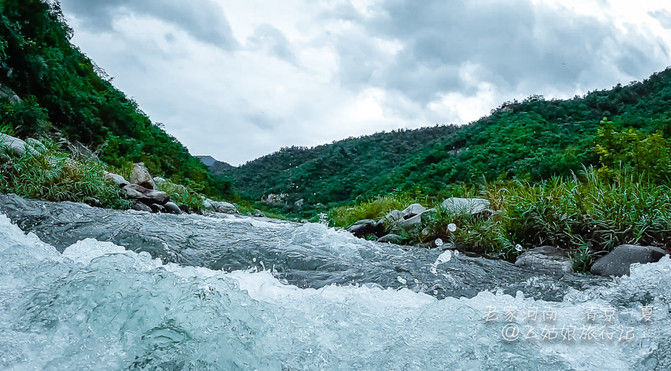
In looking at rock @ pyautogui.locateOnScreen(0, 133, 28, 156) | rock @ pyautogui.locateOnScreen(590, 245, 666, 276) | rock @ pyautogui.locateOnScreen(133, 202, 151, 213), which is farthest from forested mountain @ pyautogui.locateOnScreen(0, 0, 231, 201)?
rock @ pyautogui.locateOnScreen(590, 245, 666, 276)

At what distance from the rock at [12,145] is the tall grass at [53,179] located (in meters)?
0.07

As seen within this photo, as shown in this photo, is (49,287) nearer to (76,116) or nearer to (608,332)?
(608,332)

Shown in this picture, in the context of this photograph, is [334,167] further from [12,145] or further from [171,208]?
[12,145]

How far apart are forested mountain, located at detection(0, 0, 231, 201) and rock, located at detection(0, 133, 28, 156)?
0.67m

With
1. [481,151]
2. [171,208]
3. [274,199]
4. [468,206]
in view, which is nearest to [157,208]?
[171,208]

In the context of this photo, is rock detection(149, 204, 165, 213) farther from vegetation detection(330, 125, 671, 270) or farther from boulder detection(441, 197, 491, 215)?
boulder detection(441, 197, 491, 215)

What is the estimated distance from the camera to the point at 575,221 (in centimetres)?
373

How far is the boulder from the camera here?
15.9ft

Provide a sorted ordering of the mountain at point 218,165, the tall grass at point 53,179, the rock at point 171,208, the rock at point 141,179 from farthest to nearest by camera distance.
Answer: the mountain at point 218,165 → the rock at point 141,179 → the rock at point 171,208 → the tall grass at point 53,179

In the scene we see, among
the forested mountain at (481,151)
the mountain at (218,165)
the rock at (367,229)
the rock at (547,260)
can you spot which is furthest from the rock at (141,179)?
the mountain at (218,165)

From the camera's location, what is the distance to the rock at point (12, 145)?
17.4ft

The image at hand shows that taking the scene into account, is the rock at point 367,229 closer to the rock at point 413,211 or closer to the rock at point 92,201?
the rock at point 413,211

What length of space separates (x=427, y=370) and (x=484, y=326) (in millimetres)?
418

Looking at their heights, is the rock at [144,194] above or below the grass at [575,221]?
above
